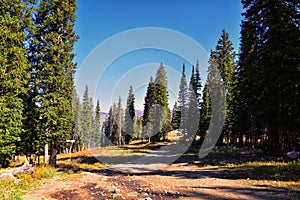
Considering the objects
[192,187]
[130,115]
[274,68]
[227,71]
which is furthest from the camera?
[130,115]

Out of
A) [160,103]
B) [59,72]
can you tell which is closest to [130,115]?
[160,103]

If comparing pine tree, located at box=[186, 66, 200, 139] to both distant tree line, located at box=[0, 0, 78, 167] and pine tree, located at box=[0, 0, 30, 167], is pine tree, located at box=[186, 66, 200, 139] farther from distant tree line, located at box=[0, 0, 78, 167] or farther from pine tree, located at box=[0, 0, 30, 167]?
pine tree, located at box=[0, 0, 30, 167]

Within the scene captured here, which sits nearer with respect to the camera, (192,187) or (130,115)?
(192,187)

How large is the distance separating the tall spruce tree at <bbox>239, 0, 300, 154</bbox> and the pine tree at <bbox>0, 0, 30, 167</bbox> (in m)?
20.5

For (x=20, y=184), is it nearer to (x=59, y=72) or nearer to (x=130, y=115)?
(x=59, y=72)

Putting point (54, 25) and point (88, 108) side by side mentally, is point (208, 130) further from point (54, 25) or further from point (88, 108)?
point (88, 108)

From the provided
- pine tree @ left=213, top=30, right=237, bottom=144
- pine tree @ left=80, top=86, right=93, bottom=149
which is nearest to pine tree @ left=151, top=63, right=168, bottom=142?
pine tree @ left=213, top=30, right=237, bottom=144

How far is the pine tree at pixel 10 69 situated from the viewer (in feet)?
56.3

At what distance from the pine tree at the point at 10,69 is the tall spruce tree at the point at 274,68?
20.5 m

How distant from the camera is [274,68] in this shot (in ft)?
63.9

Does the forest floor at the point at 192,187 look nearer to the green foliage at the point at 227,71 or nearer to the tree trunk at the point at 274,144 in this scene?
the tree trunk at the point at 274,144

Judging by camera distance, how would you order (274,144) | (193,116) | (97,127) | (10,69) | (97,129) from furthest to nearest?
(97,129)
(97,127)
(193,116)
(274,144)
(10,69)

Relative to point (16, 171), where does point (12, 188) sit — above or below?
below

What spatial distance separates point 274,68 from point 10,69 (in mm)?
22319
